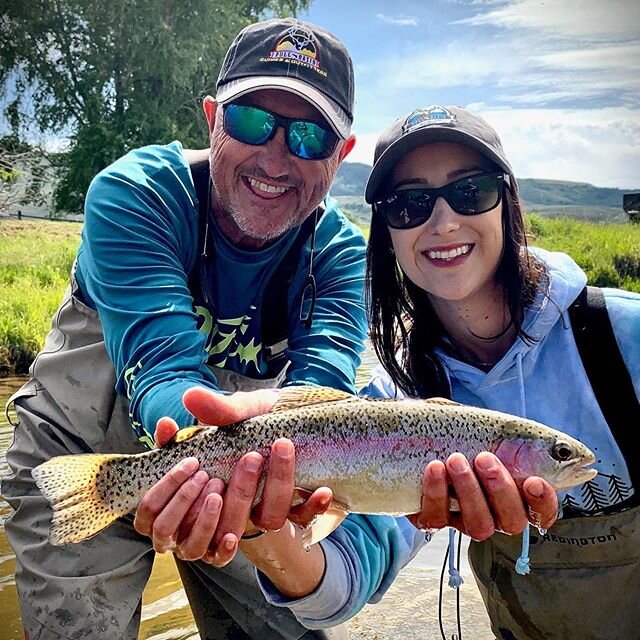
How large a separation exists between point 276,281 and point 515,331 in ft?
3.61

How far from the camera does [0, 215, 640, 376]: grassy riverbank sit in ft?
33.3

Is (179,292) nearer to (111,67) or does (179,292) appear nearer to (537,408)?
(537,408)

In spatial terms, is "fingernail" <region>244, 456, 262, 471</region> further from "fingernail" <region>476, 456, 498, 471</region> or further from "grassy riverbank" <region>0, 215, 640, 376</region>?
"grassy riverbank" <region>0, 215, 640, 376</region>

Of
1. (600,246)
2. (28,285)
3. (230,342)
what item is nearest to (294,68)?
(230,342)

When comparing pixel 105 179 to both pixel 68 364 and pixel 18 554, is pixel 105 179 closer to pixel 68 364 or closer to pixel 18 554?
pixel 68 364

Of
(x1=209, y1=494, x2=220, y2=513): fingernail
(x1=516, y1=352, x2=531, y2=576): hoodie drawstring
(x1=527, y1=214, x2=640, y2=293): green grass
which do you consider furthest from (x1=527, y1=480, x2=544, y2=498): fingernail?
(x1=527, y1=214, x2=640, y2=293): green grass

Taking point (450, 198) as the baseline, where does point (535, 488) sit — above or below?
below

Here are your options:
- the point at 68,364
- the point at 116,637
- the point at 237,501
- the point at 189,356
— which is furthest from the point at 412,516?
the point at 68,364

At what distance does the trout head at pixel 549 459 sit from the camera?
7.78ft

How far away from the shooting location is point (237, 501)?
2.26 metres

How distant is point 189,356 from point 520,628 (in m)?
1.73

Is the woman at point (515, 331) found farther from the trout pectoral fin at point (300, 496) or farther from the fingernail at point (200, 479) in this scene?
the fingernail at point (200, 479)

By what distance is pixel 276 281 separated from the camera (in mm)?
3412

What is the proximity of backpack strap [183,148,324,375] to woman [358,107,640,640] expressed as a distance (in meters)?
0.53
